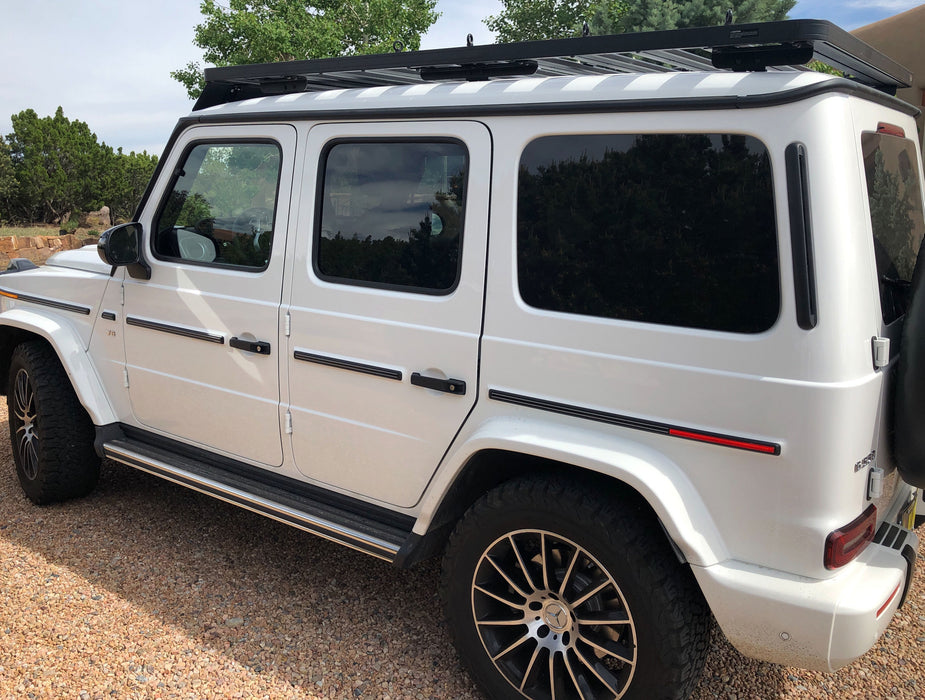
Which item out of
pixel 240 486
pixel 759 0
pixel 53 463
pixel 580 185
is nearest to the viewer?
pixel 580 185

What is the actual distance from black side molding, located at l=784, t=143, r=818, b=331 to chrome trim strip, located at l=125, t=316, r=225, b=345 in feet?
7.35

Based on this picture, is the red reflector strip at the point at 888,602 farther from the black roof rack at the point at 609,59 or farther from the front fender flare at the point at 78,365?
the front fender flare at the point at 78,365

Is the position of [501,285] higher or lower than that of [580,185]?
lower

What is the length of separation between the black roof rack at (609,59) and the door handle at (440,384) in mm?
1074

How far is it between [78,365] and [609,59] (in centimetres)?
290

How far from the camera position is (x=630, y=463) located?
2197 millimetres

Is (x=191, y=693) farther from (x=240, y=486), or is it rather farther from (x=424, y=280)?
(x=424, y=280)

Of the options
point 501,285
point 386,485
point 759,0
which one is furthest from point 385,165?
point 759,0

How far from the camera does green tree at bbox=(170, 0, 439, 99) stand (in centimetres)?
2097

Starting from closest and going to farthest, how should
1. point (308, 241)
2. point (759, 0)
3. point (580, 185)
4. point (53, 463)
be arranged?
point (580, 185)
point (308, 241)
point (53, 463)
point (759, 0)

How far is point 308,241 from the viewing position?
3000 millimetres

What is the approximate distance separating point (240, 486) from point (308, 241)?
1.08 m

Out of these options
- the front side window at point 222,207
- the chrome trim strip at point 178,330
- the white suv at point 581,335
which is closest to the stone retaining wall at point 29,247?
the chrome trim strip at point 178,330

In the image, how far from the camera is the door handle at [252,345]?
3080mm
